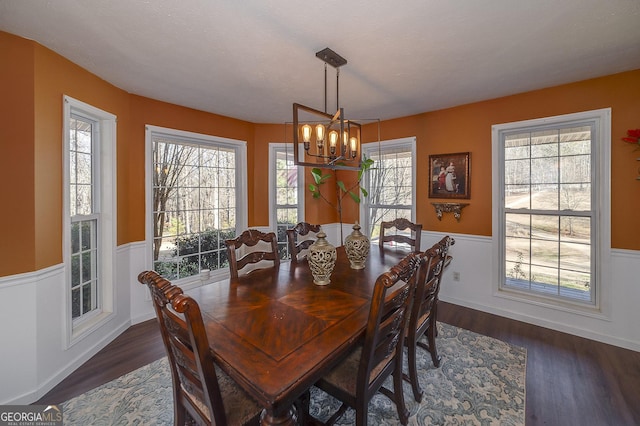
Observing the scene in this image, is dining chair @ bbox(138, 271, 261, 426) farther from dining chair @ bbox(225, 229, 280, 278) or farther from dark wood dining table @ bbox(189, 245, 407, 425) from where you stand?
dining chair @ bbox(225, 229, 280, 278)

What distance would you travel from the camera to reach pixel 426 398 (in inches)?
74.4

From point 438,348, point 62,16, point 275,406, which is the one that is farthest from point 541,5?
point 62,16

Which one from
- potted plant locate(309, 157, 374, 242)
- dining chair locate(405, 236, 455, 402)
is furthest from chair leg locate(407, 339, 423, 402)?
potted plant locate(309, 157, 374, 242)

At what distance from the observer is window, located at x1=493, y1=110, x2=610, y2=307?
267cm

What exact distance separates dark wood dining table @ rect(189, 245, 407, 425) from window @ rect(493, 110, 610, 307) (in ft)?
7.08

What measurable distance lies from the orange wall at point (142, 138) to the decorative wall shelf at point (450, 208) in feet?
0.28

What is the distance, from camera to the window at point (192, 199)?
3.28m

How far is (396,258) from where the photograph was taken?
2621 mm

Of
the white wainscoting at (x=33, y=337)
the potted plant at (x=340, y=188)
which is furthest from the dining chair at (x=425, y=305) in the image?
the white wainscoting at (x=33, y=337)

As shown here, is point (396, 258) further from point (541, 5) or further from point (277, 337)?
point (541, 5)

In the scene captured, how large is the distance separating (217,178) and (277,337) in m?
3.03

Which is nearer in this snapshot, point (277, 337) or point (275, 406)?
point (275, 406)

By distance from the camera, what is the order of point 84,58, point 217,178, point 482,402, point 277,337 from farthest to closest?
point 217,178 → point 84,58 → point 482,402 → point 277,337

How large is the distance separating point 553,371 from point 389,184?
2.78 meters
